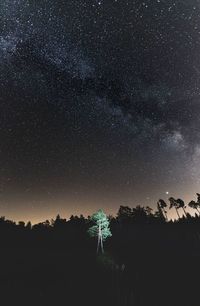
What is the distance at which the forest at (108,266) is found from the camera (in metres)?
37.8

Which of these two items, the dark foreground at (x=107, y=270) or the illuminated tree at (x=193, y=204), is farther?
the illuminated tree at (x=193, y=204)

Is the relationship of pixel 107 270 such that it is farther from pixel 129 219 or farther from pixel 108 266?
pixel 129 219

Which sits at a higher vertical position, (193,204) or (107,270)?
(193,204)

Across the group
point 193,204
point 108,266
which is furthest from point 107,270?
point 193,204

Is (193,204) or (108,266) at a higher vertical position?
(193,204)

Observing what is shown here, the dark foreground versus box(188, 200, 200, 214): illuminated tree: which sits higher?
box(188, 200, 200, 214): illuminated tree

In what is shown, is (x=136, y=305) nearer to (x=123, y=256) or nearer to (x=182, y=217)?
(x=123, y=256)

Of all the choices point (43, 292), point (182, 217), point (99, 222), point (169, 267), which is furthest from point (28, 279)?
point (182, 217)

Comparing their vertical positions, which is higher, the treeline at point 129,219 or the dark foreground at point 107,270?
the treeline at point 129,219

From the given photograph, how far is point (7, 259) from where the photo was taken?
6122 centimetres

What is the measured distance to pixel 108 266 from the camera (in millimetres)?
49938

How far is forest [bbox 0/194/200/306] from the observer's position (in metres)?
37.8

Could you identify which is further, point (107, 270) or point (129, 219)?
point (129, 219)

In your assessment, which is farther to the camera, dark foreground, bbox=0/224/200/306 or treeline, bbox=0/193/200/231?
treeline, bbox=0/193/200/231
